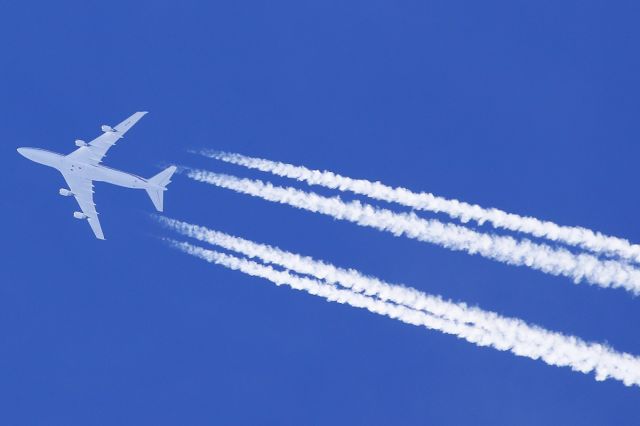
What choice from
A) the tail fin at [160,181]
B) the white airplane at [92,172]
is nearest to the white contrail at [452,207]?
the tail fin at [160,181]

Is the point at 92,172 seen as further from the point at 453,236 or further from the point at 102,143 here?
the point at 453,236

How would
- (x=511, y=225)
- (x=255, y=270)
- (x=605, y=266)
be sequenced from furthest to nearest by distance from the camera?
(x=255, y=270) < (x=511, y=225) < (x=605, y=266)

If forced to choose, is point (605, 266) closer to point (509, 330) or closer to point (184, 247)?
point (509, 330)

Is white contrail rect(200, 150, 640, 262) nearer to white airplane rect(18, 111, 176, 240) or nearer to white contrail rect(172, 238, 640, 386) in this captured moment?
white airplane rect(18, 111, 176, 240)

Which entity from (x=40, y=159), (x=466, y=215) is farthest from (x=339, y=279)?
(x=40, y=159)

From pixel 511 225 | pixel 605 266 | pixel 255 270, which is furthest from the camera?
pixel 255 270

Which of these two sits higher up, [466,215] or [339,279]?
[466,215]

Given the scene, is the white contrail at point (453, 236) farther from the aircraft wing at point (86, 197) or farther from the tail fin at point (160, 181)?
the aircraft wing at point (86, 197)

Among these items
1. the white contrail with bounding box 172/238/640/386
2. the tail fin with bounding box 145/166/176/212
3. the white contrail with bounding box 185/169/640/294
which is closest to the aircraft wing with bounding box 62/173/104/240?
the tail fin with bounding box 145/166/176/212
